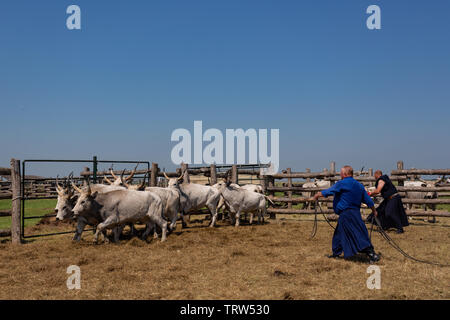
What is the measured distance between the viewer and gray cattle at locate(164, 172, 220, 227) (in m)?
11.9

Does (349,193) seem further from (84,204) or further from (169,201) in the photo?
(84,204)

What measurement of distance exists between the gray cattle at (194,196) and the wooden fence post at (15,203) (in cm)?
433

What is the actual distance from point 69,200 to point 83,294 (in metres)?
4.87

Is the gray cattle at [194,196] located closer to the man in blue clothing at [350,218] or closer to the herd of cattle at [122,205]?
the herd of cattle at [122,205]

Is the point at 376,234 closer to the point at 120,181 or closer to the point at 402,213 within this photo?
the point at 402,213

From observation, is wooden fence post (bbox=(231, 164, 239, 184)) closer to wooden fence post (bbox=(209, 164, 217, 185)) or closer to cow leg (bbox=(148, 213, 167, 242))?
wooden fence post (bbox=(209, 164, 217, 185))

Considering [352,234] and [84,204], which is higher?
[84,204]

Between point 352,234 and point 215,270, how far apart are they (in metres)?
2.78

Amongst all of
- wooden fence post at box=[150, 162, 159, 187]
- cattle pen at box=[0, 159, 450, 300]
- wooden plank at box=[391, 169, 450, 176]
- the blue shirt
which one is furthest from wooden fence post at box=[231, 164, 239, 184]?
the blue shirt

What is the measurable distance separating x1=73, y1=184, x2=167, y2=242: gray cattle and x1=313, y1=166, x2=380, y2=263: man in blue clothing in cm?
445

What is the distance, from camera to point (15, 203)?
9.27 metres

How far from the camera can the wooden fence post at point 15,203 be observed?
9133 mm

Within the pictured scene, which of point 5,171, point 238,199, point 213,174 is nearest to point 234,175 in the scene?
point 213,174
